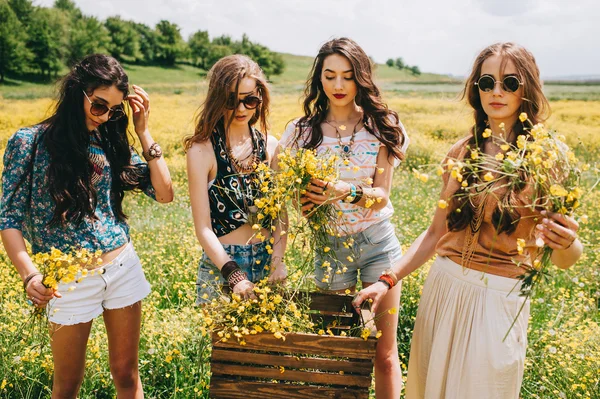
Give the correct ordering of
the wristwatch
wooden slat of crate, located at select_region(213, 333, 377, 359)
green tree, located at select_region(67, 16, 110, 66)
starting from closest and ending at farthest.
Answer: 1. wooden slat of crate, located at select_region(213, 333, 377, 359)
2. the wristwatch
3. green tree, located at select_region(67, 16, 110, 66)

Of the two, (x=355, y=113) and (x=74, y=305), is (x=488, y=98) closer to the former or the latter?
(x=355, y=113)

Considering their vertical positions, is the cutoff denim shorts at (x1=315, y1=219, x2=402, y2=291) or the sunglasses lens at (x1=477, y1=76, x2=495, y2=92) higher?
the sunglasses lens at (x1=477, y1=76, x2=495, y2=92)

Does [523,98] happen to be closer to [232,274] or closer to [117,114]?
[232,274]

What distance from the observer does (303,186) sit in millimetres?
2105

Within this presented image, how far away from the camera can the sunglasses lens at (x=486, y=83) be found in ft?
6.88

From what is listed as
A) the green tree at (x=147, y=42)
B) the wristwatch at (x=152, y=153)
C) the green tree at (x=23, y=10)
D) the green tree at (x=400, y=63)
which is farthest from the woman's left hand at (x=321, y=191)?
the green tree at (x=400, y=63)

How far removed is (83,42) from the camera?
119ft

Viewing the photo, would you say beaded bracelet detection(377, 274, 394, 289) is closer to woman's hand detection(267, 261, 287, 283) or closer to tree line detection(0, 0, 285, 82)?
woman's hand detection(267, 261, 287, 283)

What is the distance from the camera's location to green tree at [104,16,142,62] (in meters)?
48.6

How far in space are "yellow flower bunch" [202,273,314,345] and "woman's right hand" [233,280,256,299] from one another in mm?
28

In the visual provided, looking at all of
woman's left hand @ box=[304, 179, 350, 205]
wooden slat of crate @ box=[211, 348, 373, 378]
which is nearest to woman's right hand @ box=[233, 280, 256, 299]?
wooden slat of crate @ box=[211, 348, 373, 378]

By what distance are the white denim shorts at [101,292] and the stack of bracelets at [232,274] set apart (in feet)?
1.78

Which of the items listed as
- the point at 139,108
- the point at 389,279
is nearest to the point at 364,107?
the point at 389,279

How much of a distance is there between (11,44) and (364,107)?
24760 mm
